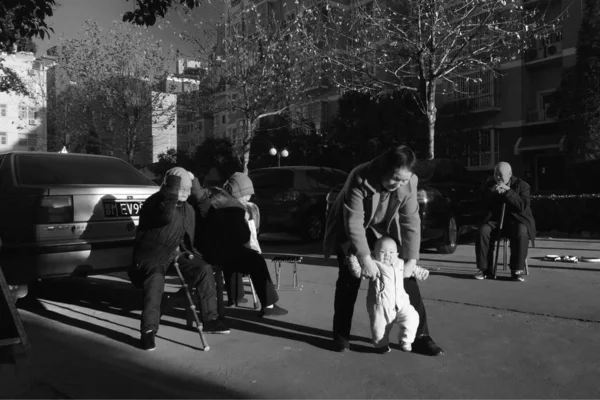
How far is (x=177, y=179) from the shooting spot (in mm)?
4887

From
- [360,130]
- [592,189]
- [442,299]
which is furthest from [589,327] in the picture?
[360,130]

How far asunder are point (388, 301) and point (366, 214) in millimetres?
678

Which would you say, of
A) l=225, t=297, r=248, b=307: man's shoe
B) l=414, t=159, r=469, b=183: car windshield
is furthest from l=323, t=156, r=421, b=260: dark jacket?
l=414, t=159, r=469, b=183: car windshield

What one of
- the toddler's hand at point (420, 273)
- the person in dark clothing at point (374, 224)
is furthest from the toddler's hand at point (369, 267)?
Answer: the toddler's hand at point (420, 273)

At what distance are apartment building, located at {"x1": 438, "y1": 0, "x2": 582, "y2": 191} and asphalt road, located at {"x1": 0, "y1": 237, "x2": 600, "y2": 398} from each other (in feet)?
64.9

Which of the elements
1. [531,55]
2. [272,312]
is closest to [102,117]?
[531,55]

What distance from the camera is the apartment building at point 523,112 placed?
24500 mm

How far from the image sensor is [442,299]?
628 centimetres

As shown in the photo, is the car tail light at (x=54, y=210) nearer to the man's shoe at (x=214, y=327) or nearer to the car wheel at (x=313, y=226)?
the man's shoe at (x=214, y=327)

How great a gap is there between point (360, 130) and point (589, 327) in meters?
21.4

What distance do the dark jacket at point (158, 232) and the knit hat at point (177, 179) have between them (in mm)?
80

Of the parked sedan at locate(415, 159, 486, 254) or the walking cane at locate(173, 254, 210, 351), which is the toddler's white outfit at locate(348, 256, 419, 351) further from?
the parked sedan at locate(415, 159, 486, 254)

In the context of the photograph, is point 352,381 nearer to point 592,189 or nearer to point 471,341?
point 471,341

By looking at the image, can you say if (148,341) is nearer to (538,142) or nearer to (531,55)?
(538,142)
